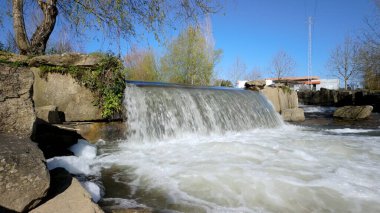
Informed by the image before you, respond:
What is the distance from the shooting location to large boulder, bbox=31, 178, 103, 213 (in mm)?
2346

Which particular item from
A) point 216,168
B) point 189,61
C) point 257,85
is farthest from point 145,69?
point 216,168

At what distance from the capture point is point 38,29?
25.0ft

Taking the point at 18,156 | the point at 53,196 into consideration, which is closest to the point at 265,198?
the point at 53,196

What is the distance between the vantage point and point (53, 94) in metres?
5.83

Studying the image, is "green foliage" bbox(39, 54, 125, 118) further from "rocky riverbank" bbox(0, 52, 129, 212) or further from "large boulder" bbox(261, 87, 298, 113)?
"large boulder" bbox(261, 87, 298, 113)

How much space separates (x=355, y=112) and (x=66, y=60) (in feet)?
47.4

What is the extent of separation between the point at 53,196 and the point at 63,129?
327 centimetres

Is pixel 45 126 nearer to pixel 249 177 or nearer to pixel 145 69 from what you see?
pixel 249 177

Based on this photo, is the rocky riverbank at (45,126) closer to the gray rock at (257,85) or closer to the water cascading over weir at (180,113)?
the water cascading over weir at (180,113)

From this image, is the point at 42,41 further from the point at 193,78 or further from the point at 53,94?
the point at 193,78

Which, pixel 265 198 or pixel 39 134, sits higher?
pixel 39 134

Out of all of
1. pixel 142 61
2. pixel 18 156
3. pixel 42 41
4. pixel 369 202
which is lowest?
pixel 369 202

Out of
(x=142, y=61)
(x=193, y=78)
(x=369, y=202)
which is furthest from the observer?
(x=142, y=61)

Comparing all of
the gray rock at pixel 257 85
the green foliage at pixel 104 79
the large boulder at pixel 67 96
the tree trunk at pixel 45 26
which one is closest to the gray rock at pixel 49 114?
the large boulder at pixel 67 96
